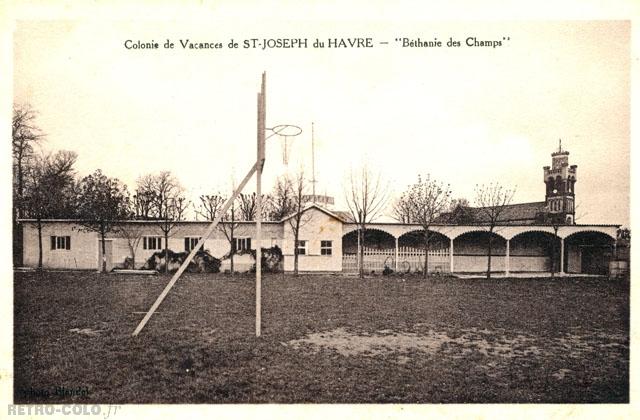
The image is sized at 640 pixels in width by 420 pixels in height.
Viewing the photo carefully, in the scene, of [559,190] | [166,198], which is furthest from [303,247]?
[559,190]

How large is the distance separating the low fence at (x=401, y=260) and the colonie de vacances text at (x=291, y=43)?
1533cm

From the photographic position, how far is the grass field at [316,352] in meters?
4.68

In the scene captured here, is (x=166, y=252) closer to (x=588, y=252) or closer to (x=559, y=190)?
(x=588, y=252)

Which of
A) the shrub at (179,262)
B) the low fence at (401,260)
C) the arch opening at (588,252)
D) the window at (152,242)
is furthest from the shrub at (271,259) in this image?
the arch opening at (588,252)

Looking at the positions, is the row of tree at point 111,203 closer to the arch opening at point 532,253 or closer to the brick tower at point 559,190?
the arch opening at point 532,253

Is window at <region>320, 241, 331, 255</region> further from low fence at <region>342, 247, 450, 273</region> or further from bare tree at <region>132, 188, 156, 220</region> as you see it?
bare tree at <region>132, 188, 156, 220</region>

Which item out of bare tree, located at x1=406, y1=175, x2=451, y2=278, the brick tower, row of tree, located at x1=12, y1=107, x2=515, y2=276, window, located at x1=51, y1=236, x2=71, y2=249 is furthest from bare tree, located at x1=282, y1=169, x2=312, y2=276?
the brick tower

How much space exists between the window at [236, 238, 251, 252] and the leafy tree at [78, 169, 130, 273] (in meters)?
5.44

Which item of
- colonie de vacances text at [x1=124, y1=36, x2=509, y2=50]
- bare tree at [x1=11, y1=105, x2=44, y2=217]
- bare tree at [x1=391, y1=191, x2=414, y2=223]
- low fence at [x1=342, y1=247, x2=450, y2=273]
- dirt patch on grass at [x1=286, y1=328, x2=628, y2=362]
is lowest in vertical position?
low fence at [x1=342, y1=247, x2=450, y2=273]

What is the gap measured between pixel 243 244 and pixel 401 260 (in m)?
7.97

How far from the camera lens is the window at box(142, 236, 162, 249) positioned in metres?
19.7

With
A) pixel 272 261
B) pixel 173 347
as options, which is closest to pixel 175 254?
pixel 272 261

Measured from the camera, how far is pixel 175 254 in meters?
19.5

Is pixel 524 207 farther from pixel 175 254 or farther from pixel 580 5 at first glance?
pixel 580 5
